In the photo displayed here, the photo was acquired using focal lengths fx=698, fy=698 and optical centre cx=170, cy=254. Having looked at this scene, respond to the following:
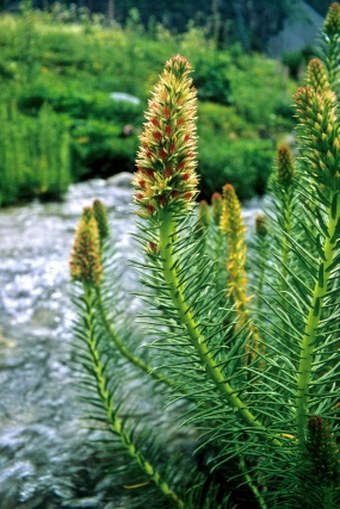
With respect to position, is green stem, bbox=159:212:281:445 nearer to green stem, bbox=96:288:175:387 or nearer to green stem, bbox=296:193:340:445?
green stem, bbox=296:193:340:445

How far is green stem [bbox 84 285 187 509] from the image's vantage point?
1.72 m

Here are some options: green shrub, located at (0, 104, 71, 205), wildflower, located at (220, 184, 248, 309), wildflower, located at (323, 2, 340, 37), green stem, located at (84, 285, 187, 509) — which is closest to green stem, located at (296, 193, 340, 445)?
wildflower, located at (220, 184, 248, 309)

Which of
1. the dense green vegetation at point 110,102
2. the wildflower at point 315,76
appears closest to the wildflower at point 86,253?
the wildflower at point 315,76

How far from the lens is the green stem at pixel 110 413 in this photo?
5.64ft

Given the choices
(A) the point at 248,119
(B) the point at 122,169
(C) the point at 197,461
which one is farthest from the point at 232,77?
(C) the point at 197,461

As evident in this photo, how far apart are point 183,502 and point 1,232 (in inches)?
154

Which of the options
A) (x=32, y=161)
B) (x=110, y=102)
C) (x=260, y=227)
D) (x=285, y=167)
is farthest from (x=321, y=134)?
(x=110, y=102)

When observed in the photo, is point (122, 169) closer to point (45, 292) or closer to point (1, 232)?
point (1, 232)

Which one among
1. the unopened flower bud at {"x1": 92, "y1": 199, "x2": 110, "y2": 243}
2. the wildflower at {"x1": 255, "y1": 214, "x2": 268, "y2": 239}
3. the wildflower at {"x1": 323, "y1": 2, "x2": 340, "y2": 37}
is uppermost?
the wildflower at {"x1": 323, "y1": 2, "x2": 340, "y2": 37}

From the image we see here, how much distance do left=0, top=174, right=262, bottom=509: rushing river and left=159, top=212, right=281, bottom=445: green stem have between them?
2.41ft

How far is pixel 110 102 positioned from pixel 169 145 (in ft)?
36.5

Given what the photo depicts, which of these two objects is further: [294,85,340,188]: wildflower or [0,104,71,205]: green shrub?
[0,104,71,205]: green shrub

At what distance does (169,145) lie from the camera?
0.97 meters

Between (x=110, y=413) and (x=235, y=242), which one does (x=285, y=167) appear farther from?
(x=110, y=413)
